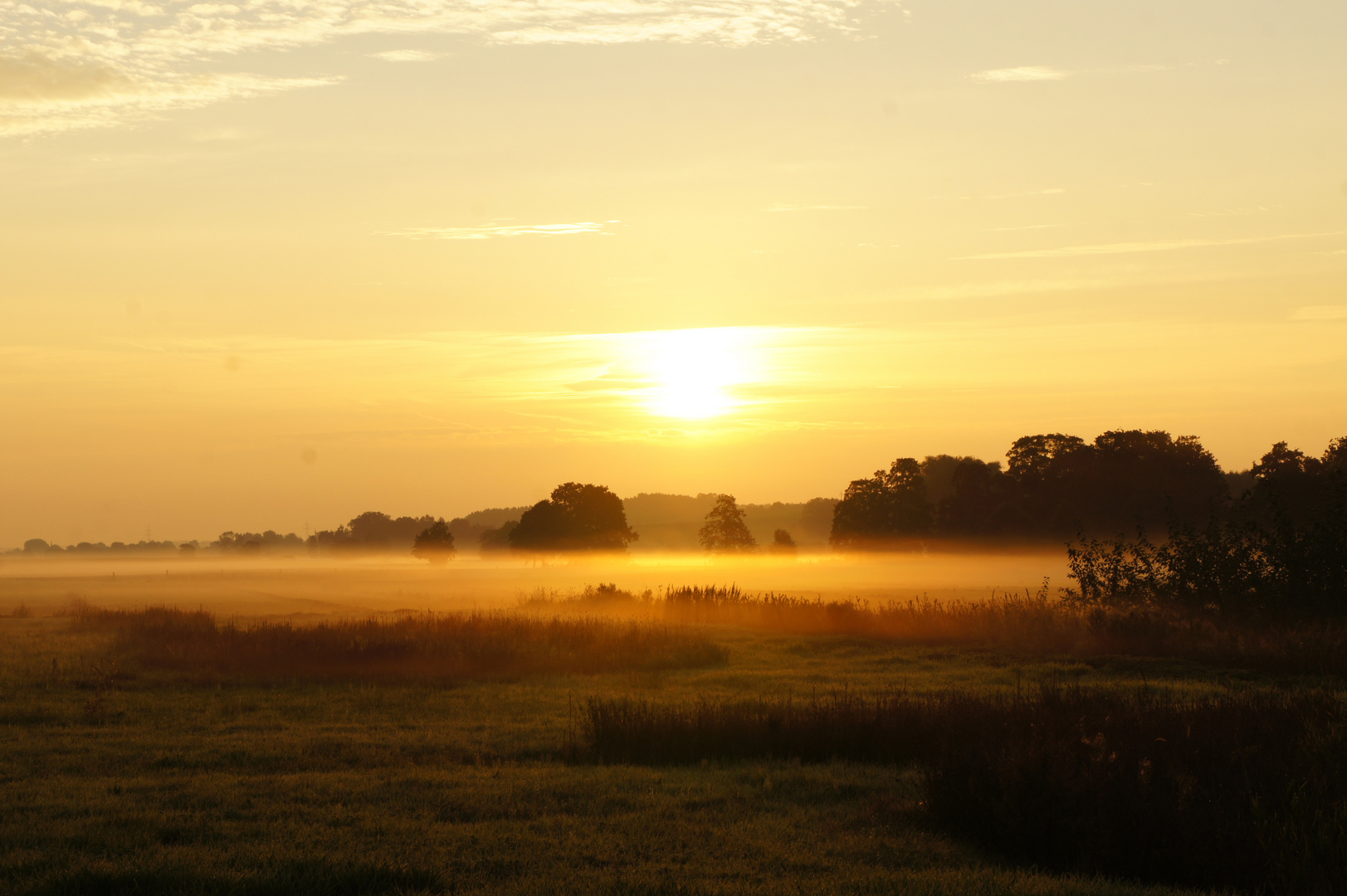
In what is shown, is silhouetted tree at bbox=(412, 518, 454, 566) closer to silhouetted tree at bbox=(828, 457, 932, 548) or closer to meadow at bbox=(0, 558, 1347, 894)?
silhouetted tree at bbox=(828, 457, 932, 548)

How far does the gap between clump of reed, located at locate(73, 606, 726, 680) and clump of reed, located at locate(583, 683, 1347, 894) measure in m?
9.40

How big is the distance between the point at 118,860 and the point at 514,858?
10.3 feet

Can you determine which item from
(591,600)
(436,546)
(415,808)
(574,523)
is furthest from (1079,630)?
(436,546)

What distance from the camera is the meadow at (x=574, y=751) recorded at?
8.02 meters

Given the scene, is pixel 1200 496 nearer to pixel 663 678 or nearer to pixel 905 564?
pixel 905 564

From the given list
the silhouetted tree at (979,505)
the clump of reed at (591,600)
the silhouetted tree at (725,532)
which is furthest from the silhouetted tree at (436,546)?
the clump of reed at (591,600)

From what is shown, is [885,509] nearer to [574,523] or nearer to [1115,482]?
[1115,482]

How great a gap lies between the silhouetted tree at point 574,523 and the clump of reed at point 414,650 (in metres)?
63.1

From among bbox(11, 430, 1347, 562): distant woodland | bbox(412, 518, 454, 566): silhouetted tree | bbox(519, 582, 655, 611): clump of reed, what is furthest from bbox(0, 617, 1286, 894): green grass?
bbox(412, 518, 454, 566): silhouetted tree

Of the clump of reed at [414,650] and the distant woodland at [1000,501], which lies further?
the distant woodland at [1000,501]

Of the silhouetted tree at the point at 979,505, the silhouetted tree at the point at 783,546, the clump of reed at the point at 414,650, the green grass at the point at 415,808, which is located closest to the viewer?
the green grass at the point at 415,808

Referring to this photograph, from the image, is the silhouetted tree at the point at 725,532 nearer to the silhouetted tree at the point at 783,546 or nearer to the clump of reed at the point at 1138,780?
the silhouetted tree at the point at 783,546

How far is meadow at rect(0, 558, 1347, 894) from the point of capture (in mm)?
8023

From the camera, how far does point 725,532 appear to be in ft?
344
